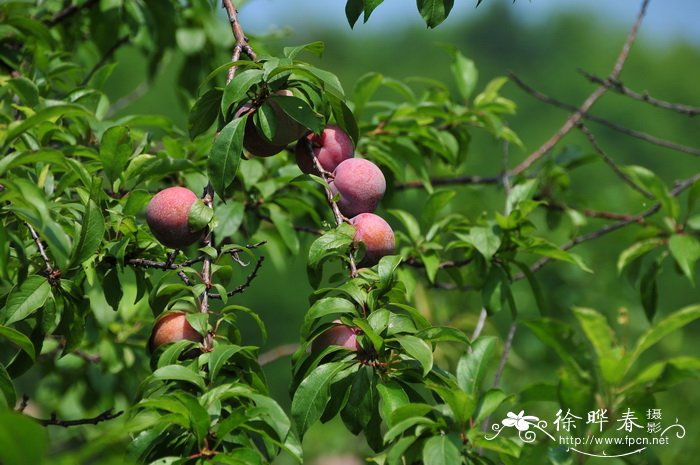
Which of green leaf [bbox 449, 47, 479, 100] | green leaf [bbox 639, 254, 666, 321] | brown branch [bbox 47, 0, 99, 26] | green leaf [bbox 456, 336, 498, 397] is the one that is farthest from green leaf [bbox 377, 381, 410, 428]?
brown branch [bbox 47, 0, 99, 26]

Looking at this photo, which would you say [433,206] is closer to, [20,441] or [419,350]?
[419,350]

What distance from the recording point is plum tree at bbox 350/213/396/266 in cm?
112

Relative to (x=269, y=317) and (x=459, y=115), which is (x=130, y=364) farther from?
(x=269, y=317)

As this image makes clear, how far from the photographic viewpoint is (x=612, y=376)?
128 centimetres

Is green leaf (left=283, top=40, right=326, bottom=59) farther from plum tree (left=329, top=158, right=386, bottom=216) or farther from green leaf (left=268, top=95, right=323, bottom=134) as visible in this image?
plum tree (left=329, top=158, right=386, bottom=216)

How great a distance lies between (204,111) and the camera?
1219 mm

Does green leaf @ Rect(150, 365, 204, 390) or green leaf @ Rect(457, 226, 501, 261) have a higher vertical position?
green leaf @ Rect(150, 365, 204, 390)

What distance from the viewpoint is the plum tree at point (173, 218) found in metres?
1.14


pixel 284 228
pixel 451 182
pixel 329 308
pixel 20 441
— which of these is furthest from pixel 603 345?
pixel 451 182

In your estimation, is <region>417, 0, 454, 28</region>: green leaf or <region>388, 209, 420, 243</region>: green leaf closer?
<region>417, 0, 454, 28</region>: green leaf

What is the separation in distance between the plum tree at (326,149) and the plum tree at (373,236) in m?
0.12

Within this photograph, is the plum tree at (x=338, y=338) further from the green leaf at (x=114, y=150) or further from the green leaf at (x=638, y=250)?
the green leaf at (x=638, y=250)

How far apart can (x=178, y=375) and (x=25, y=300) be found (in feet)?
1.14

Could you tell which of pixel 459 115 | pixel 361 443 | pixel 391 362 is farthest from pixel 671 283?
pixel 391 362
